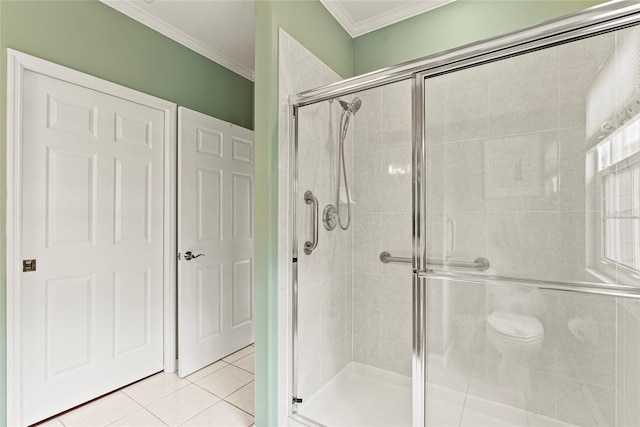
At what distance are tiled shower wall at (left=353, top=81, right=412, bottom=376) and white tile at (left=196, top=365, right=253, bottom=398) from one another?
856mm

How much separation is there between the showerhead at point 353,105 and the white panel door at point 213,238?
48.5 inches

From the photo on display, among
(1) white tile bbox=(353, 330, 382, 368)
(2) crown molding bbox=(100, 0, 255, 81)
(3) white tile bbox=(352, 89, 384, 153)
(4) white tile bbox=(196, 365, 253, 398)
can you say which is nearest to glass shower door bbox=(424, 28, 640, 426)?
(3) white tile bbox=(352, 89, 384, 153)

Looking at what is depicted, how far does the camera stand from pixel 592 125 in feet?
4.12

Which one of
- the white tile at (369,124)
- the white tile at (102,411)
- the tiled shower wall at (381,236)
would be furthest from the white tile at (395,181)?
the white tile at (102,411)

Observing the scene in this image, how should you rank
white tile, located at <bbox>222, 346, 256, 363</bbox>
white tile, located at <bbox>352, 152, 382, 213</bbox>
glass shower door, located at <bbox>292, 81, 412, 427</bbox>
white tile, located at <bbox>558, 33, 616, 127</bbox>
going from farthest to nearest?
white tile, located at <bbox>222, 346, 256, 363</bbox>
white tile, located at <bbox>352, 152, 382, 213</bbox>
glass shower door, located at <bbox>292, 81, 412, 427</bbox>
white tile, located at <bbox>558, 33, 616, 127</bbox>

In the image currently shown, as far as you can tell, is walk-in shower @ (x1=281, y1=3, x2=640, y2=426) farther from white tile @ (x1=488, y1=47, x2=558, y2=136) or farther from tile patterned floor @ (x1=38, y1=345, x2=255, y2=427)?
tile patterned floor @ (x1=38, y1=345, x2=255, y2=427)

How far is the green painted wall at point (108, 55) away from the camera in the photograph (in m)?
1.58

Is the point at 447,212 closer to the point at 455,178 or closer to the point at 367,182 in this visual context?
the point at 455,178

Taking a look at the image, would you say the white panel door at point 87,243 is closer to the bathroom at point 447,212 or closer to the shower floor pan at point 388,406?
the bathroom at point 447,212

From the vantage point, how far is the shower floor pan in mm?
1428

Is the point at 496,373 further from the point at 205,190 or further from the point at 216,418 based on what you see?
the point at 205,190

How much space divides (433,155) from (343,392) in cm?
161

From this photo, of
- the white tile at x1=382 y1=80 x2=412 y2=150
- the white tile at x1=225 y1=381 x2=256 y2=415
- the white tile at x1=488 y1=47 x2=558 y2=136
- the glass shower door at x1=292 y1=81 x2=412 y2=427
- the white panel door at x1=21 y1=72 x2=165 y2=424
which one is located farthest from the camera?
the white tile at x1=225 y1=381 x2=256 y2=415

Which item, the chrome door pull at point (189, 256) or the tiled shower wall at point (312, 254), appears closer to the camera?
the tiled shower wall at point (312, 254)
